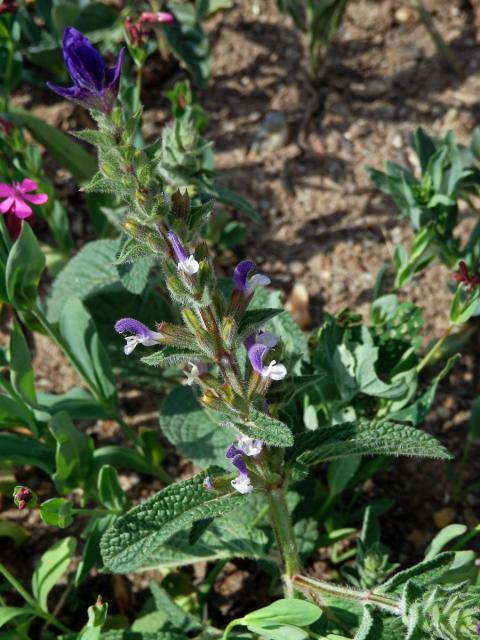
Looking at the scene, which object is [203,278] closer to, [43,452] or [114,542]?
[114,542]

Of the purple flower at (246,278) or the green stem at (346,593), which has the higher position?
the purple flower at (246,278)

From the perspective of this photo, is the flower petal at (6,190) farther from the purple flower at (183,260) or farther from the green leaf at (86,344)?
the purple flower at (183,260)

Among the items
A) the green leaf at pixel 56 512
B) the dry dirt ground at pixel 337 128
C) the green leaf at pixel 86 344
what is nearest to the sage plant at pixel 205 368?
the green leaf at pixel 56 512

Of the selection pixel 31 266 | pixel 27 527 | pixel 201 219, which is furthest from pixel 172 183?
pixel 27 527

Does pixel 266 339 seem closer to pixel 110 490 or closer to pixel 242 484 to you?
pixel 242 484

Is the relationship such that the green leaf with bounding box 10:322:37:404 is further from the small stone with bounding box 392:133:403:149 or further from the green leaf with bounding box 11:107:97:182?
the small stone with bounding box 392:133:403:149

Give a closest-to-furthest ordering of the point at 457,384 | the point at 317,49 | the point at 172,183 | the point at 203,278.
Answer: the point at 203,278
the point at 172,183
the point at 457,384
the point at 317,49
